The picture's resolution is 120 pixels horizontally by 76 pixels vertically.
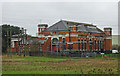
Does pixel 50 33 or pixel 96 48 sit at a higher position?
pixel 50 33

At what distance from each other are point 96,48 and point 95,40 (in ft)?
9.13

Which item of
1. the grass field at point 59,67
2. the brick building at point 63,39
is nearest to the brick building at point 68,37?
the brick building at point 63,39

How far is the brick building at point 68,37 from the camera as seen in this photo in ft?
231

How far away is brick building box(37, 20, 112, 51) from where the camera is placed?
231ft

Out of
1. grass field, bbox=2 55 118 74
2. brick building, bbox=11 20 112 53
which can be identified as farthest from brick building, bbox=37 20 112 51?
grass field, bbox=2 55 118 74

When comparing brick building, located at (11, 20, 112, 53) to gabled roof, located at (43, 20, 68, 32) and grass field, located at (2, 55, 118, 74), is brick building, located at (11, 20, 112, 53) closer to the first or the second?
gabled roof, located at (43, 20, 68, 32)

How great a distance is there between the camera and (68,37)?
234 feet

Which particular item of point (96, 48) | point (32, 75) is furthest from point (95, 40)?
point (32, 75)

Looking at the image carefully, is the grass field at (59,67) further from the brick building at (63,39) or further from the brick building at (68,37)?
the brick building at (68,37)

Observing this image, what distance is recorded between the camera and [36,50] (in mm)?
63562

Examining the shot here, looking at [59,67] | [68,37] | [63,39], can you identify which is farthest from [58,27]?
[59,67]

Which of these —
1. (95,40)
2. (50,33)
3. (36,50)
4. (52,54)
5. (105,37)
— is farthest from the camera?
(105,37)

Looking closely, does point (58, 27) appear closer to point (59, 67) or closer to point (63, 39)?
point (63, 39)

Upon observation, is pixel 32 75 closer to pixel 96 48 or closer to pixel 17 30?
pixel 96 48
